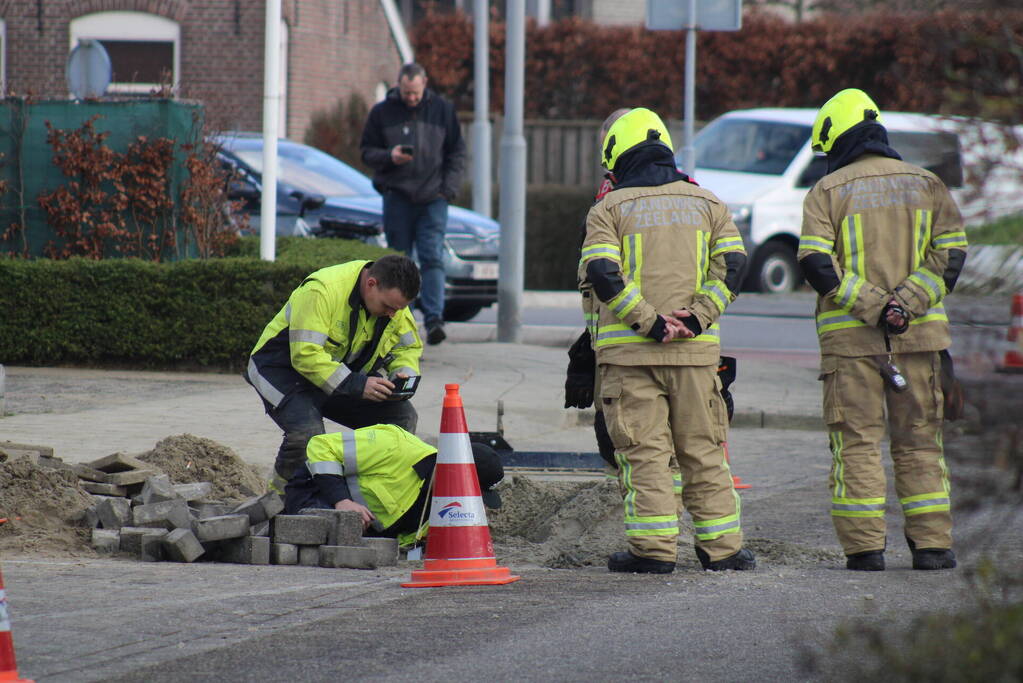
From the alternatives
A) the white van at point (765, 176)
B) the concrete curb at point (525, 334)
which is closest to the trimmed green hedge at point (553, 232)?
the white van at point (765, 176)

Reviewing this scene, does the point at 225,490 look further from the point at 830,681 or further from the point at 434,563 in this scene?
the point at 830,681

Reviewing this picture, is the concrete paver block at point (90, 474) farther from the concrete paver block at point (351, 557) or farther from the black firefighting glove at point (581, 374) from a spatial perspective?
the black firefighting glove at point (581, 374)

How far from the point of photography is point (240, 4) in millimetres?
23406

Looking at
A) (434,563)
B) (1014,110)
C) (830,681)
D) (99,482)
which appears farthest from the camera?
(99,482)

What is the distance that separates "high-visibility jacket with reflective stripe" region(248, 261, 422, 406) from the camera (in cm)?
705

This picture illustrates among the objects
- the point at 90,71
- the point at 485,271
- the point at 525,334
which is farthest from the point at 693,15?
the point at 90,71

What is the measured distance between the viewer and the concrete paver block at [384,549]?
6.46 meters

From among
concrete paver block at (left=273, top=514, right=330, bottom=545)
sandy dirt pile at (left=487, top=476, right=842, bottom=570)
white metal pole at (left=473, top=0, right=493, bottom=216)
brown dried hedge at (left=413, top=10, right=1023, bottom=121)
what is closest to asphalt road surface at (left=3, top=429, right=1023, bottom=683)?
sandy dirt pile at (left=487, top=476, right=842, bottom=570)

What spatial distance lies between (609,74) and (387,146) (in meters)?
14.8

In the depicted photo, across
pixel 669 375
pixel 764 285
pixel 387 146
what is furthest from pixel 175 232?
pixel 764 285

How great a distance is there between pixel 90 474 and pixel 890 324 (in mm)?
3660

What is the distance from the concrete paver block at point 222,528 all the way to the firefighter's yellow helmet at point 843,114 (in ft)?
9.56

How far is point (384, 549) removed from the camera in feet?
21.3

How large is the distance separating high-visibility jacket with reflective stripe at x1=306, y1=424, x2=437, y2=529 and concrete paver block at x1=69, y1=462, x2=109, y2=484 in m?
1.10
